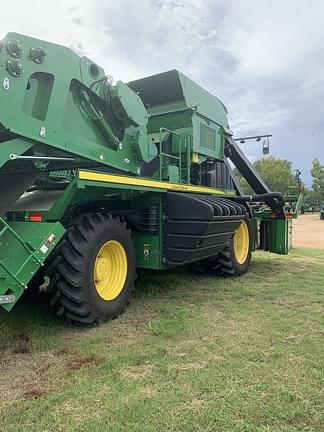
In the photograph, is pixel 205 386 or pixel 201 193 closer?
pixel 205 386

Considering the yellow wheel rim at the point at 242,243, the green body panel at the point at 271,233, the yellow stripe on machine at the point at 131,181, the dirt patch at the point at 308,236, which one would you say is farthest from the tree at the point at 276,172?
the yellow stripe on machine at the point at 131,181

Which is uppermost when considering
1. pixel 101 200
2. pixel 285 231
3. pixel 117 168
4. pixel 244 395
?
pixel 117 168

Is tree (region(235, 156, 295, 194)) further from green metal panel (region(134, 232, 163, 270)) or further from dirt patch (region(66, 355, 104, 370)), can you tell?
dirt patch (region(66, 355, 104, 370))

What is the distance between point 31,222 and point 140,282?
A: 3.00 meters

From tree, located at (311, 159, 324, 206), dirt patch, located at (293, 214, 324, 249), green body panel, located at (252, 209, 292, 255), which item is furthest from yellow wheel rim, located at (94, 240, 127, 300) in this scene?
tree, located at (311, 159, 324, 206)

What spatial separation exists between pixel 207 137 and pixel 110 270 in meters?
3.67

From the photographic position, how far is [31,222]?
161 inches

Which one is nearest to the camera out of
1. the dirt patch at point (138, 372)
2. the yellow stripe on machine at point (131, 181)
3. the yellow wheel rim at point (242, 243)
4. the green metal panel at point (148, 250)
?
the dirt patch at point (138, 372)

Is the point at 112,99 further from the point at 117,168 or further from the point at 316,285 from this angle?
the point at 316,285

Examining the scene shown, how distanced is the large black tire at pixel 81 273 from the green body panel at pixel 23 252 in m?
0.25

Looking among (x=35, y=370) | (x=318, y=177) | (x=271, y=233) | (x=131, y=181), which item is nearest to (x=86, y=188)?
(x=131, y=181)

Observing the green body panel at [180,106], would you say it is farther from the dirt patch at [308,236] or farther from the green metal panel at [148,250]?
the dirt patch at [308,236]

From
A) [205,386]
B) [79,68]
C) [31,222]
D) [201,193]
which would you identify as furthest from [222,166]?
[205,386]

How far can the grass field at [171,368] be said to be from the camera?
8.57 feet
